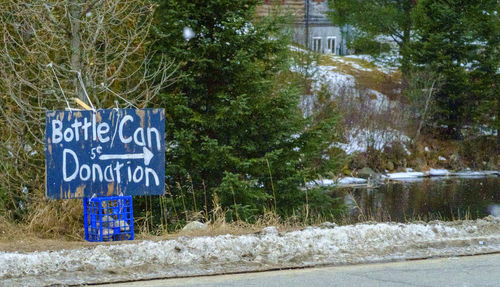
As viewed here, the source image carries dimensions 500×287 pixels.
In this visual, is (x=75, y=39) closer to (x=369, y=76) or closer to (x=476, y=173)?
(x=476, y=173)

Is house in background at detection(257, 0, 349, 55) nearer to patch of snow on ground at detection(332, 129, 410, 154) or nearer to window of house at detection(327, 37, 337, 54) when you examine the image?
window of house at detection(327, 37, 337, 54)

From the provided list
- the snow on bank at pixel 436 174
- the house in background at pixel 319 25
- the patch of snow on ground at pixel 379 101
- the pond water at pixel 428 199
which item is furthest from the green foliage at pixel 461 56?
the house in background at pixel 319 25

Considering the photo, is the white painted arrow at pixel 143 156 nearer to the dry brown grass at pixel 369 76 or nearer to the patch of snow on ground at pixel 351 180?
the patch of snow on ground at pixel 351 180

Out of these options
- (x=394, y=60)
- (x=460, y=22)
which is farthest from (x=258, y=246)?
(x=394, y=60)

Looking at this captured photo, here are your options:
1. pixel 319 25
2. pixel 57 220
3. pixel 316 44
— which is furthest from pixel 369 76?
pixel 57 220

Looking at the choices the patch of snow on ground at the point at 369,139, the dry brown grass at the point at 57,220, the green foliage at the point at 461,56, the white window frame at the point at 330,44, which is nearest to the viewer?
the dry brown grass at the point at 57,220

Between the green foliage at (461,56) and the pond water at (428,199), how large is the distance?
486cm

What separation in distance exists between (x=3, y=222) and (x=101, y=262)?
3.87m

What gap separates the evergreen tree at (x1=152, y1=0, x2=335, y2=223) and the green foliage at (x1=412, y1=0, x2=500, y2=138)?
1846 cm

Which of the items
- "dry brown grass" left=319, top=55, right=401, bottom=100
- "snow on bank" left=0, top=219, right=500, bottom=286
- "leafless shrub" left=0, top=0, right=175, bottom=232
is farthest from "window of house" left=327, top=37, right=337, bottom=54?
"snow on bank" left=0, top=219, right=500, bottom=286

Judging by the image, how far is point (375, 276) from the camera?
6.19 m

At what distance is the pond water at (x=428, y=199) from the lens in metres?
18.8

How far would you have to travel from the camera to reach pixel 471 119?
3164 cm

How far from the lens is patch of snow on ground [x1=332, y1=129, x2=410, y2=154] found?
29578 mm
